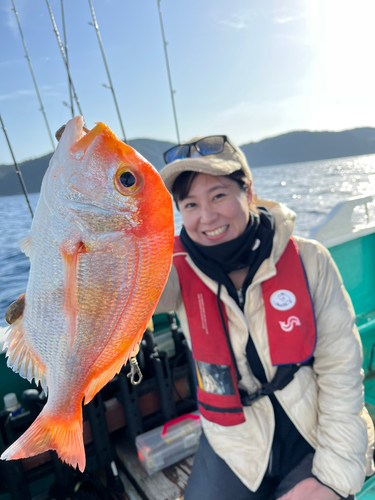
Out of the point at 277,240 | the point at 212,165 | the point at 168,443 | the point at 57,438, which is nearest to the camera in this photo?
the point at 57,438

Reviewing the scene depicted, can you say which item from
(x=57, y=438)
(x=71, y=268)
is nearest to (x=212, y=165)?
(x=71, y=268)

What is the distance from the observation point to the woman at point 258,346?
194 cm

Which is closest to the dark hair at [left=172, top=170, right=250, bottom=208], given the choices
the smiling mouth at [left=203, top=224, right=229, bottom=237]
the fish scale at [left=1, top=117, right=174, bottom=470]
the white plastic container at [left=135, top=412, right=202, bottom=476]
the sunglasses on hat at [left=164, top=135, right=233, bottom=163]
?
the sunglasses on hat at [left=164, top=135, right=233, bottom=163]

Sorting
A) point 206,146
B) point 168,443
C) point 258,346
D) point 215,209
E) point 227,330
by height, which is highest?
point 206,146

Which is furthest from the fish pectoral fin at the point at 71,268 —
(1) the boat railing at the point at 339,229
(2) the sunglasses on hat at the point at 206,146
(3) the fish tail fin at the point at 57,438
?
(1) the boat railing at the point at 339,229

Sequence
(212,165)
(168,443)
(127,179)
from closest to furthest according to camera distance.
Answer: (127,179) → (212,165) → (168,443)

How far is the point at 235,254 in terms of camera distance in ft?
6.79

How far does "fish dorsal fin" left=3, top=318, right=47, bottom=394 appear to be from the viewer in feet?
3.55

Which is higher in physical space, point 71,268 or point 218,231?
point 71,268

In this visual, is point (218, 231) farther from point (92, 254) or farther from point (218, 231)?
point (92, 254)

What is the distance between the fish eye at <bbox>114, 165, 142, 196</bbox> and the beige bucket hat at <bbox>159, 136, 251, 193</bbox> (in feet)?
3.24

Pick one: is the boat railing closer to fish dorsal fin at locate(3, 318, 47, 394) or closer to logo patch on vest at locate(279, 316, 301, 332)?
logo patch on vest at locate(279, 316, 301, 332)

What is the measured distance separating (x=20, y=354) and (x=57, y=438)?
299mm

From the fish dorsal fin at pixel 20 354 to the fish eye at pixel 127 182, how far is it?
56 cm
